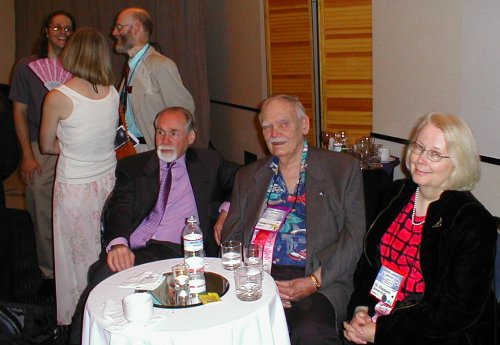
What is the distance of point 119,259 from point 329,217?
1020 mm

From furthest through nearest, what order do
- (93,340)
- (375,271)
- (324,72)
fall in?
(324,72) < (375,271) < (93,340)

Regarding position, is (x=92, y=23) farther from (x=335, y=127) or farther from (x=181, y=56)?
(x=335, y=127)

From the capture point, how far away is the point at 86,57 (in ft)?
10.6

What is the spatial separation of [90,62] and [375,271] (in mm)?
1968

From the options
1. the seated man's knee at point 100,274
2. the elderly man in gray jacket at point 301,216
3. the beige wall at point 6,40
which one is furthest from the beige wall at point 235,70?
the seated man's knee at point 100,274

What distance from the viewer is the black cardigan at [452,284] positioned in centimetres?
199

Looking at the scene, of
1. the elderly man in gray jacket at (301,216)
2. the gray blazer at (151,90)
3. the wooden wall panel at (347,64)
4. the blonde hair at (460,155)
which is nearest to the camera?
the blonde hair at (460,155)

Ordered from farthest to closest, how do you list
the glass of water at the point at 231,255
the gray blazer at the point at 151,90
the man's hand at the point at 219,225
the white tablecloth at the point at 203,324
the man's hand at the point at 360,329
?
the gray blazer at the point at 151,90 → the man's hand at the point at 219,225 → the glass of water at the point at 231,255 → the man's hand at the point at 360,329 → the white tablecloth at the point at 203,324

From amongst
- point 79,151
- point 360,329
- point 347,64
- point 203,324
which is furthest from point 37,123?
point 360,329

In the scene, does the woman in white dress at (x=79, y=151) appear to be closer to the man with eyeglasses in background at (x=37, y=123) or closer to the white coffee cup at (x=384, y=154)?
the man with eyeglasses in background at (x=37, y=123)

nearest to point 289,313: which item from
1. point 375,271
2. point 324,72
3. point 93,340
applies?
point 375,271

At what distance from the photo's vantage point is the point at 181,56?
682 centimetres

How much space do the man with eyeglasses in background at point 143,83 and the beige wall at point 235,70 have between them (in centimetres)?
194

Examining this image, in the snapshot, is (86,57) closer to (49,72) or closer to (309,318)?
(49,72)
